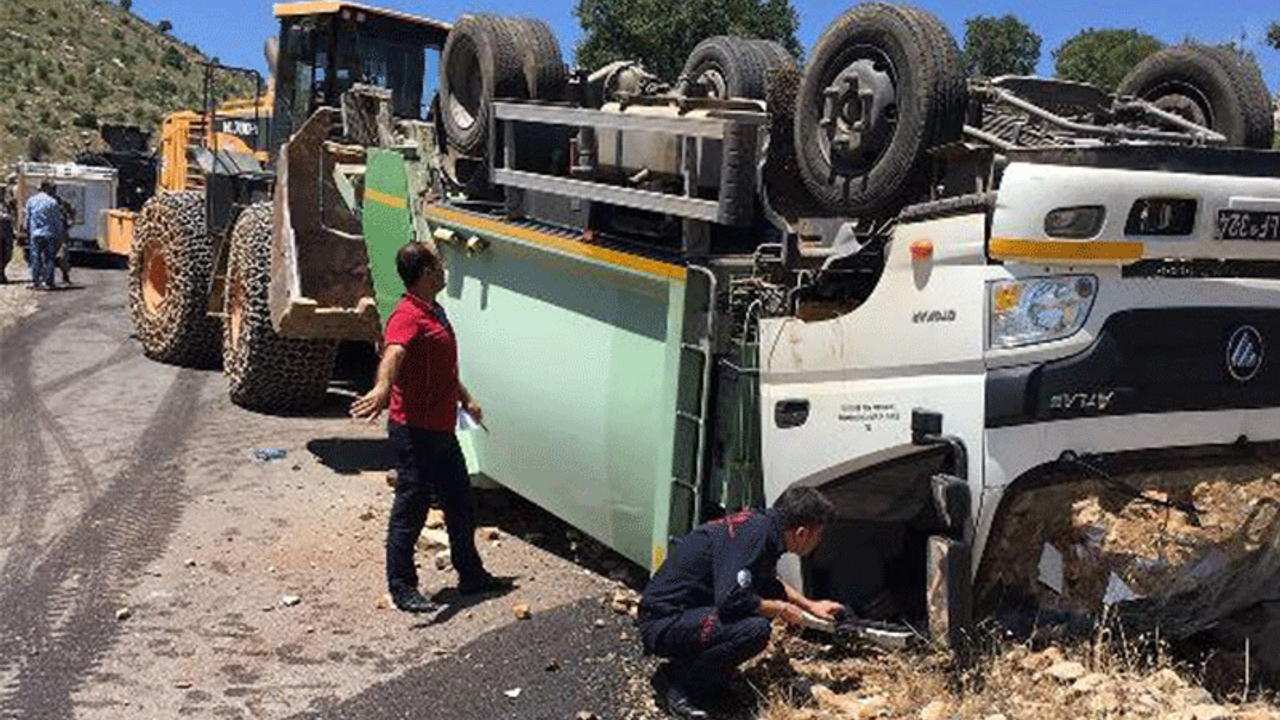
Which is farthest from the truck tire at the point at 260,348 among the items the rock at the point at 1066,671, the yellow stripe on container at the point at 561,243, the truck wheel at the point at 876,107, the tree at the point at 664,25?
the tree at the point at 664,25

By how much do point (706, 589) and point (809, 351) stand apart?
889 millimetres

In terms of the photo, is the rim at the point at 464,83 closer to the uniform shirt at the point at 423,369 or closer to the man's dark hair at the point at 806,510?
the uniform shirt at the point at 423,369

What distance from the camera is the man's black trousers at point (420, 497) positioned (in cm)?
568

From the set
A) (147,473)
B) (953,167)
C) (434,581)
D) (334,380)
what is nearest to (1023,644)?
(953,167)

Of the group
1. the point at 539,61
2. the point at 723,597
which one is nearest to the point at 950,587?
the point at 723,597

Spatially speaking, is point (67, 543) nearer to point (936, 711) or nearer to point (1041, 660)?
point (936, 711)

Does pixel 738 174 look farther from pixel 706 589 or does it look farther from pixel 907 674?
pixel 907 674

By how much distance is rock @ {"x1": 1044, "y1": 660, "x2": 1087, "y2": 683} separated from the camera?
429 cm

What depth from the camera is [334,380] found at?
1110 centimetres

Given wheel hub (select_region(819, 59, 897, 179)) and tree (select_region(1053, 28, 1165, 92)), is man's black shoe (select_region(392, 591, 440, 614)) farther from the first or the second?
tree (select_region(1053, 28, 1165, 92))

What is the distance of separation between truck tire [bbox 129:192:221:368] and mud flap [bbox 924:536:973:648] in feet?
26.7

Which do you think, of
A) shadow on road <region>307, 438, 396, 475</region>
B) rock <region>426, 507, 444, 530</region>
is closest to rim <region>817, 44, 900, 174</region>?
rock <region>426, 507, 444, 530</region>

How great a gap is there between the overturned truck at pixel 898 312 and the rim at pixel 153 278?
5841 millimetres

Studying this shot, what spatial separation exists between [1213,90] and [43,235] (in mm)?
16171
